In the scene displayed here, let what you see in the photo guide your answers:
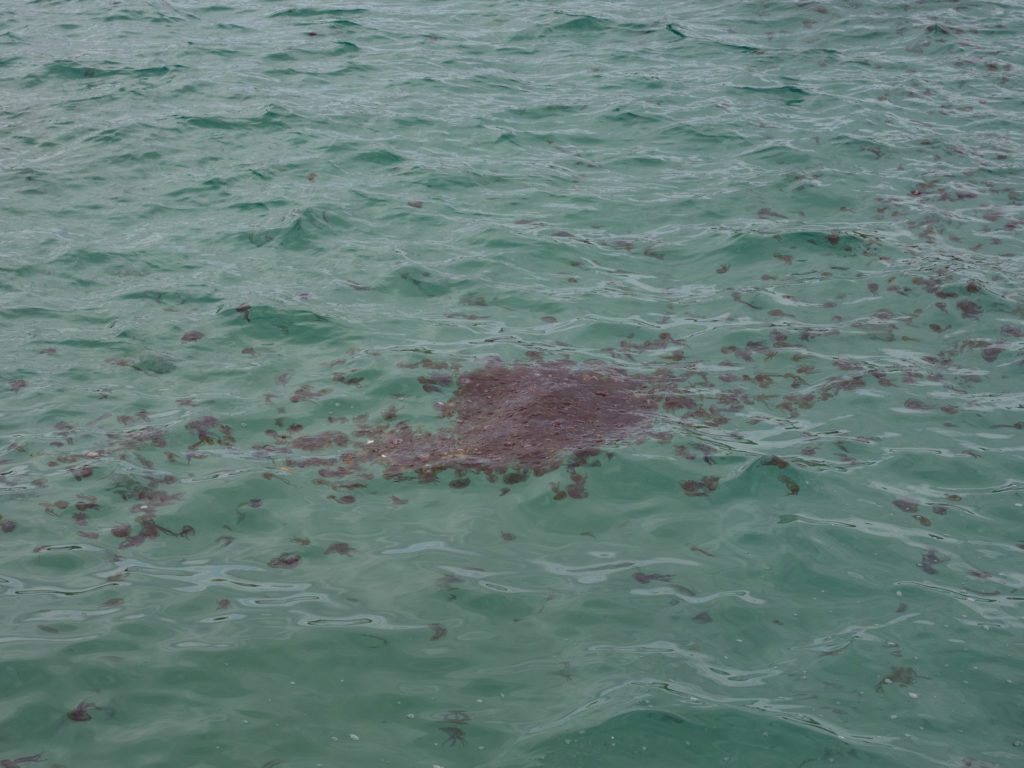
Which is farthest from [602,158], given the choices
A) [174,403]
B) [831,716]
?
[831,716]

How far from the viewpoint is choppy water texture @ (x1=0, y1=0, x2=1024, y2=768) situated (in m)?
4.79

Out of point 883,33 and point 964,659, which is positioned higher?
point 883,33

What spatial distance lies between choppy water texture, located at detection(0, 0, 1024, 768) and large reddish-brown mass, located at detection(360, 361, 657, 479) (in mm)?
30

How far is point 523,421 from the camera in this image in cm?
696

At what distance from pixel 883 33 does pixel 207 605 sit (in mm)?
14022

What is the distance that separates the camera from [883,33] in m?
15.4

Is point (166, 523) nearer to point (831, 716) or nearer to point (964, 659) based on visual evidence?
point (831, 716)

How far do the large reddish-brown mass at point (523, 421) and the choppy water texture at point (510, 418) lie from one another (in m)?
0.03

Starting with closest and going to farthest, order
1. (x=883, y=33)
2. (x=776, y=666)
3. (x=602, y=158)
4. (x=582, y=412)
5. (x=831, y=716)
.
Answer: (x=831, y=716) → (x=776, y=666) → (x=582, y=412) → (x=602, y=158) → (x=883, y=33)

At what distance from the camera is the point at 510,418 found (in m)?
7.00

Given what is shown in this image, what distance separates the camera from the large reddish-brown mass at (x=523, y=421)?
6.62 m

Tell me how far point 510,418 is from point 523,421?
0.10m

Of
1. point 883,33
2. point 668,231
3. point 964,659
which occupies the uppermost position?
point 883,33

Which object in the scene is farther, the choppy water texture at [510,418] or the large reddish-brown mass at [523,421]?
the large reddish-brown mass at [523,421]
